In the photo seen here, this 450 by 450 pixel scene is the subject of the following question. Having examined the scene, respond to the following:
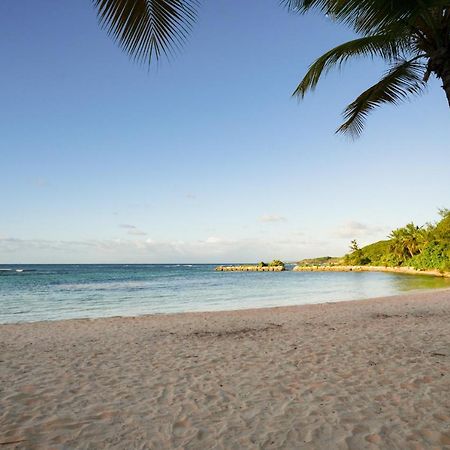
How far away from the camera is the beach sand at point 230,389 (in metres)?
4.18

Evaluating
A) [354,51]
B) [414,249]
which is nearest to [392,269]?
[414,249]

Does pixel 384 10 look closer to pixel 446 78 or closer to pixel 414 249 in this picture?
pixel 446 78

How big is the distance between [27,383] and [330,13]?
7.11 m

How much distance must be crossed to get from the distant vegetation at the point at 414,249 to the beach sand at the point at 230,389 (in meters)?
44.4

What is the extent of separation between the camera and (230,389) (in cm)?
579

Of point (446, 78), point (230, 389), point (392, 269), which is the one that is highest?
point (446, 78)

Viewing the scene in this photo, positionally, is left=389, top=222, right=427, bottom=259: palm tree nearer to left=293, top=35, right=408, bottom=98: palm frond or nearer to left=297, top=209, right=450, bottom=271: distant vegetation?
left=297, top=209, right=450, bottom=271: distant vegetation

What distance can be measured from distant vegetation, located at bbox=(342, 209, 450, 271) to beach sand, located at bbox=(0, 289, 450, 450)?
44.4 metres

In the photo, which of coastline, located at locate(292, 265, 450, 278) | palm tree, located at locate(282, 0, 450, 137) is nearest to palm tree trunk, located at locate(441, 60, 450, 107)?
palm tree, located at locate(282, 0, 450, 137)

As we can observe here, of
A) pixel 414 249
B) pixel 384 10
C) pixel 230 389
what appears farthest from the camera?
pixel 414 249

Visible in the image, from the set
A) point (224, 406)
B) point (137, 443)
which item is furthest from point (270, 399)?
point (137, 443)

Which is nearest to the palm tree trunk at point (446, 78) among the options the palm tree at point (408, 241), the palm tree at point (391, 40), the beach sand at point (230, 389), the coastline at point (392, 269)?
the palm tree at point (391, 40)

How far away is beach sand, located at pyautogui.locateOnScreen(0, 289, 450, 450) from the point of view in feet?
13.7

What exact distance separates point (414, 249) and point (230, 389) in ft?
228
